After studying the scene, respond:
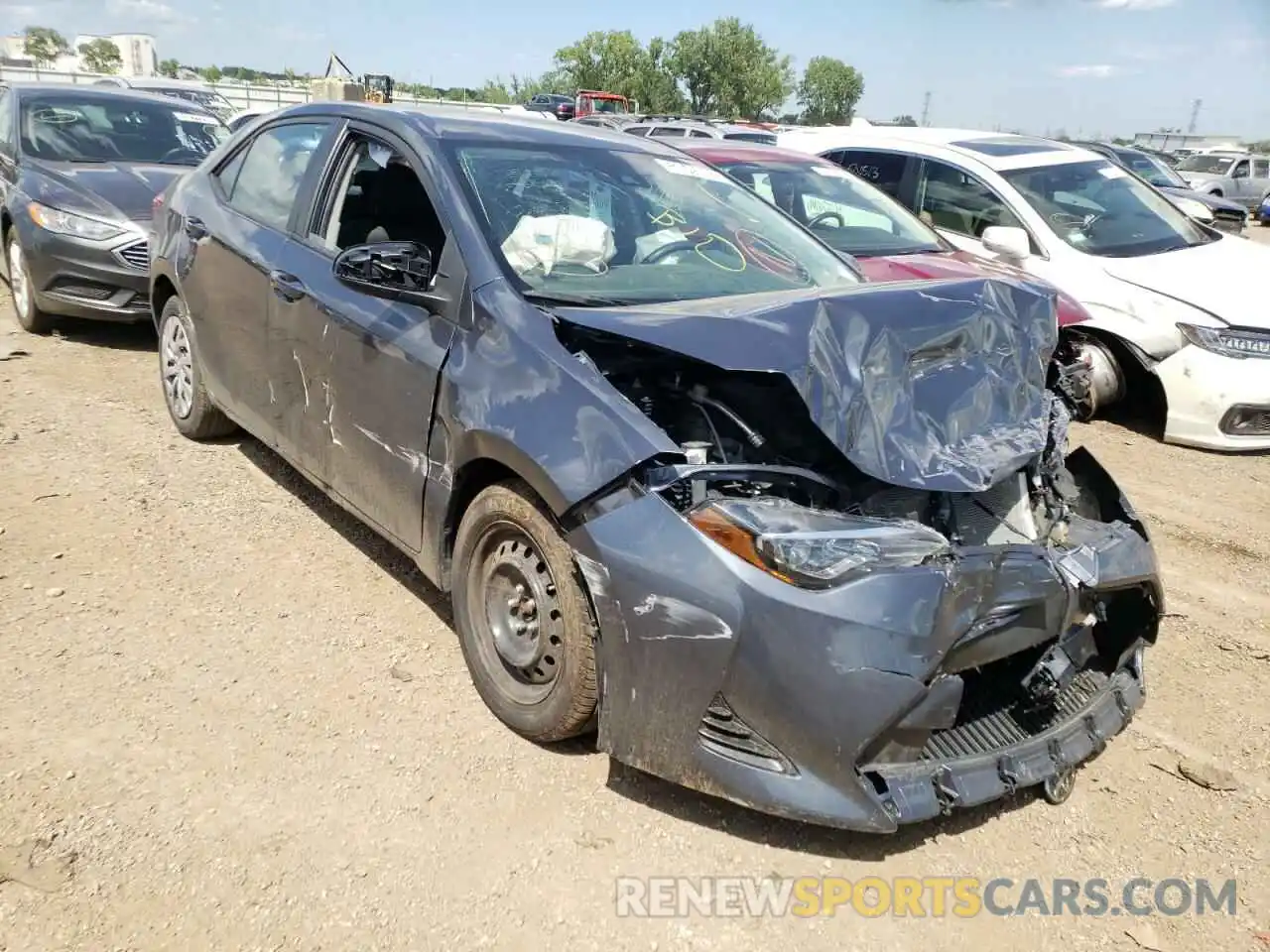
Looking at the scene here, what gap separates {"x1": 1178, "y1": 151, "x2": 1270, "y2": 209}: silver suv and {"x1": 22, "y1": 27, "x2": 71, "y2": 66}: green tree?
66570 millimetres

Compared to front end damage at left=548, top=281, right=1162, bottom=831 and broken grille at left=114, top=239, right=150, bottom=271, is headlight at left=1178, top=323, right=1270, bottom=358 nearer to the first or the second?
front end damage at left=548, top=281, right=1162, bottom=831

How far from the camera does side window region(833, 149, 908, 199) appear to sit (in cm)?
774

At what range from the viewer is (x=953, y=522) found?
286cm

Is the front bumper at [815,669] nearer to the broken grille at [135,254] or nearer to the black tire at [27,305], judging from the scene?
the broken grille at [135,254]

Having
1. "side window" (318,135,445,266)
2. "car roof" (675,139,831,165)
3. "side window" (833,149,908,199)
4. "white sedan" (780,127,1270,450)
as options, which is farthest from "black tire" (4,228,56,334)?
"white sedan" (780,127,1270,450)

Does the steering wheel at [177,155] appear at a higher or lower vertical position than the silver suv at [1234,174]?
lower

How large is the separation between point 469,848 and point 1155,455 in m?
5.29

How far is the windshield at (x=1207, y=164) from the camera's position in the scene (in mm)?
26359

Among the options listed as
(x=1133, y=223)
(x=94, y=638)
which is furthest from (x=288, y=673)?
(x=1133, y=223)

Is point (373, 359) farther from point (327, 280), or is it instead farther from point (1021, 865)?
point (1021, 865)

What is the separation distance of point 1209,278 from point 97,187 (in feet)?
25.1

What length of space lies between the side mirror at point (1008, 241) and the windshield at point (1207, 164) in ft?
78.4

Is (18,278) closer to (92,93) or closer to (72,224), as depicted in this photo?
(72,224)

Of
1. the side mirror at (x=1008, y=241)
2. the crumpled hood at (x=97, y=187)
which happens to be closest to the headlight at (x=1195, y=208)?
the side mirror at (x=1008, y=241)
